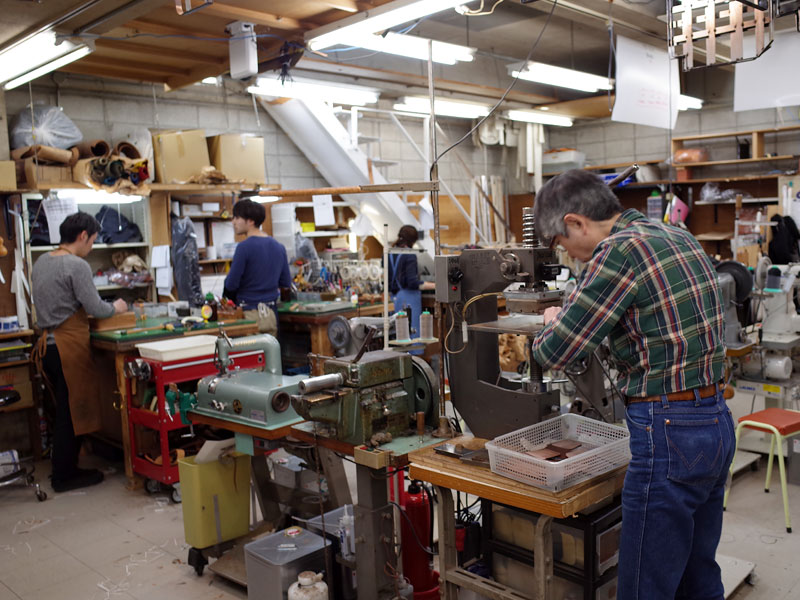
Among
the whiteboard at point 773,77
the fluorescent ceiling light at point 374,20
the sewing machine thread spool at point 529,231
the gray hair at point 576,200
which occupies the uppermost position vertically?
the fluorescent ceiling light at point 374,20

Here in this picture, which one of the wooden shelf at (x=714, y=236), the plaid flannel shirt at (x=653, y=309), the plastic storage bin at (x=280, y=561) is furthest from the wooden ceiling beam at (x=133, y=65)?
the wooden shelf at (x=714, y=236)

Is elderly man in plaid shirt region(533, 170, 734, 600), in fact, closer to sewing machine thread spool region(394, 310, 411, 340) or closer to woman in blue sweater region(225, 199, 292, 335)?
sewing machine thread spool region(394, 310, 411, 340)

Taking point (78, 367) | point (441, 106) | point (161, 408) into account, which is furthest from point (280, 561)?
point (441, 106)

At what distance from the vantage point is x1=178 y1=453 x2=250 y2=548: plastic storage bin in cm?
315

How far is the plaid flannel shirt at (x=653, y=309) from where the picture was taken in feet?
5.75

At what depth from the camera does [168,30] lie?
414cm

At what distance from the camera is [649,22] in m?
5.20

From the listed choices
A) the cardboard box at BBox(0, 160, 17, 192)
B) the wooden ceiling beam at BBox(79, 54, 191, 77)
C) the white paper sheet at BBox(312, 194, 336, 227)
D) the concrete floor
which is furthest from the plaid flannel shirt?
the white paper sheet at BBox(312, 194, 336, 227)

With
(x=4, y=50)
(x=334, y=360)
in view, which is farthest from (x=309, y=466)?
(x=4, y=50)

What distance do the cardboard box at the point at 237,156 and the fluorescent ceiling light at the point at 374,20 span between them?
6.87 feet

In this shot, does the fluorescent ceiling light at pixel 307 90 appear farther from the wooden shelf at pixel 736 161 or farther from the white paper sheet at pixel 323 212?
the wooden shelf at pixel 736 161

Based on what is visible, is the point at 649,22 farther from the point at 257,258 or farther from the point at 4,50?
the point at 4,50

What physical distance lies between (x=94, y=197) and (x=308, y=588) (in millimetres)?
4063

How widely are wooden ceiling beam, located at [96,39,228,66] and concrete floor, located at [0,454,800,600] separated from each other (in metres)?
2.72
